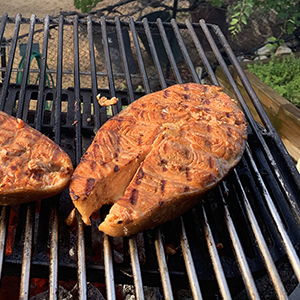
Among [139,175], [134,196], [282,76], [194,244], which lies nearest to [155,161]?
[139,175]

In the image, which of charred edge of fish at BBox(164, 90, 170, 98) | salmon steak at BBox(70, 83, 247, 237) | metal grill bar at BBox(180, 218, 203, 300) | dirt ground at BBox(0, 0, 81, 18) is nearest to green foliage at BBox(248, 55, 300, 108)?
salmon steak at BBox(70, 83, 247, 237)

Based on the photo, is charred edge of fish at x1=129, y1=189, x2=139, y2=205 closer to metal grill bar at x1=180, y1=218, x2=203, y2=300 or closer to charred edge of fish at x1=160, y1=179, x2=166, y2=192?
charred edge of fish at x1=160, y1=179, x2=166, y2=192

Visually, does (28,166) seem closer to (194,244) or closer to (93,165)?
(93,165)

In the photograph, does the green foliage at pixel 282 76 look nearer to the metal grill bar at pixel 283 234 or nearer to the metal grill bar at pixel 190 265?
the metal grill bar at pixel 283 234

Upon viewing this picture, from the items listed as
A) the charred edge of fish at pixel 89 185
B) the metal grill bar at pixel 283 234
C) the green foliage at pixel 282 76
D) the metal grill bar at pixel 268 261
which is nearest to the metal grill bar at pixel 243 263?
the metal grill bar at pixel 268 261

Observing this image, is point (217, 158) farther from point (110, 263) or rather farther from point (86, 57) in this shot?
point (86, 57)

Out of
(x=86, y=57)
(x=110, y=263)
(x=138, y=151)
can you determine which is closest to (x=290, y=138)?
(x=138, y=151)
